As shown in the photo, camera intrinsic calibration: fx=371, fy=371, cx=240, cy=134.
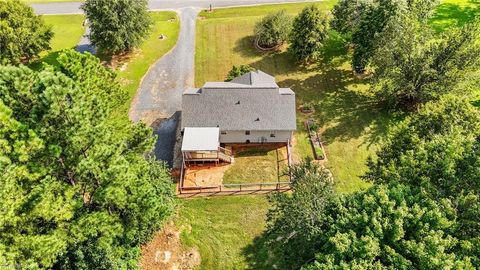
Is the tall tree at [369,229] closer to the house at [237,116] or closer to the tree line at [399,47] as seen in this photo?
the house at [237,116]

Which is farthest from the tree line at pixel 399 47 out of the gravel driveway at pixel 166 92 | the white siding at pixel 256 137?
the gravel driveway at pixel 166 92

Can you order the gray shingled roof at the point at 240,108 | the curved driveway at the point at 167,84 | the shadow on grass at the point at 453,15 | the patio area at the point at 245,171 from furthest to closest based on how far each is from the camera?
1. the shadow on grass at the point at 453,15
2. the curved driveway at the point at 167,84
3. the gray shingled roof at the point at 240,108
4. the patio area at the point at 245,171

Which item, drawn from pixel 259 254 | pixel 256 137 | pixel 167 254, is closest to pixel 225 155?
pixel 256 137

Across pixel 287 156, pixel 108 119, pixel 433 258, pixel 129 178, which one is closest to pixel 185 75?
pixel 287 156

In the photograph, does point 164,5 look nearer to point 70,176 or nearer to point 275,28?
point 275,28

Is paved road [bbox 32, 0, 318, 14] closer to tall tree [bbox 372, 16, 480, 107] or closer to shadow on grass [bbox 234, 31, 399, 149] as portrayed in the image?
shadow on grass [bbox 234, 31, 399, 149]

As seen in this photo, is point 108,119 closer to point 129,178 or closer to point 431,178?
point 129,178
